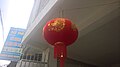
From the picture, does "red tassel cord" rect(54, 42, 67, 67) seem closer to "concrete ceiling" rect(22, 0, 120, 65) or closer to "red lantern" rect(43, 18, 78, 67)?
"red lantern" rect(43, 18, 78, 67)

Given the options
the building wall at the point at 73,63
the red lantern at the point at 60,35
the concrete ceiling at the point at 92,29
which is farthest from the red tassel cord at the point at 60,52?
the building wall at the point at 73,63

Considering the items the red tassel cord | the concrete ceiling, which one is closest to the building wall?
the concrete ceiling

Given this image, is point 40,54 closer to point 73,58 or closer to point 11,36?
point 73,58

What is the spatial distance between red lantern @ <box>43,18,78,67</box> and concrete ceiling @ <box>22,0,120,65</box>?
54 cm

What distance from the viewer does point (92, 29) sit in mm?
2600

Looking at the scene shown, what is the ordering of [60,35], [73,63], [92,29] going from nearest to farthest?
[60,35] < [92,29] < [73,63]

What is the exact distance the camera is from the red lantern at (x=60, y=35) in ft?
4.92

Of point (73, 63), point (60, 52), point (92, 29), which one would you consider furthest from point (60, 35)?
point (73, 63)

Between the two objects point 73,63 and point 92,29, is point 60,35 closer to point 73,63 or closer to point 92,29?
point 92,29

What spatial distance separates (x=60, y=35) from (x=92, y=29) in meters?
1.23

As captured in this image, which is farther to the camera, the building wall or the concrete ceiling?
the building wall

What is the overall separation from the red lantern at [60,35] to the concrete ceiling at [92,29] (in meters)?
0.54

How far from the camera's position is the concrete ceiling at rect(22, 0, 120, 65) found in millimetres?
2088

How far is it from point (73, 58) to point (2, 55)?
1.72 meters
